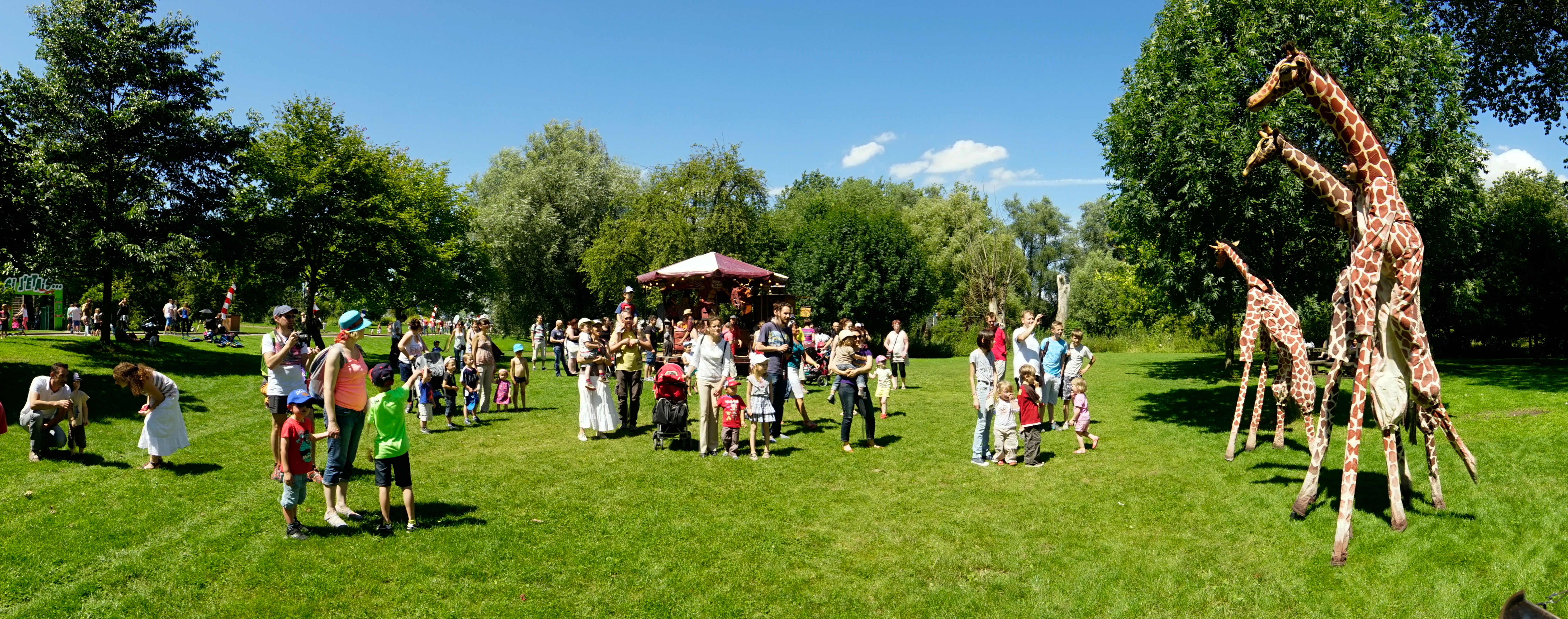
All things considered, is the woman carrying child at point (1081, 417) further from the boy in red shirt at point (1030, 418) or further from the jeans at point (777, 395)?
the jeans at point (777, 395)

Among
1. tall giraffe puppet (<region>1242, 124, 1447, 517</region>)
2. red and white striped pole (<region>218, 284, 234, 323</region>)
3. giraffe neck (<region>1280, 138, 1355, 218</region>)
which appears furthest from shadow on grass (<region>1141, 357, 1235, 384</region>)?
red and white striped pole (<region>218, 284, 234, 323</region>)

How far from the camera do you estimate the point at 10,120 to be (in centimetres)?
1698

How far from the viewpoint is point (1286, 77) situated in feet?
24.5

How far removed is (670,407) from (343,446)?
459cm

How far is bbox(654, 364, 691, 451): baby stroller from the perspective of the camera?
1110 cm

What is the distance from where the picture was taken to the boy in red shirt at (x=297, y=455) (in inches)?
263

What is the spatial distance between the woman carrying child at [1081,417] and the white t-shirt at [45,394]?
12704 mm

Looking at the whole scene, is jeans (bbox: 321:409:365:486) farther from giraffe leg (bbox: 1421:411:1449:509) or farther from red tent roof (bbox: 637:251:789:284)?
red tent roof (bbox: 637:251:789:284)

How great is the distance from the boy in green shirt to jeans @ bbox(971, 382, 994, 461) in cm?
640

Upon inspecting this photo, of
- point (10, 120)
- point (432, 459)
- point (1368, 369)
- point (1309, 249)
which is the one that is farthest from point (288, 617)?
point (10, 120)

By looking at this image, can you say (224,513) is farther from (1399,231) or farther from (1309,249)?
(1309,249)

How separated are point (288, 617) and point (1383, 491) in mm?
9802

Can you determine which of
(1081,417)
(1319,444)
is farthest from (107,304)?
(1319,444)

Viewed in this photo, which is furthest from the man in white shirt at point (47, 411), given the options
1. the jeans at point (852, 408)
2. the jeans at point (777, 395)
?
the jeans at point (852, 408)
